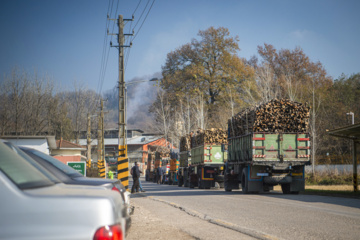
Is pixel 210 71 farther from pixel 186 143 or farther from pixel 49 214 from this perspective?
pixel 49 214

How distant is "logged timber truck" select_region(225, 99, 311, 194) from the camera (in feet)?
67.6

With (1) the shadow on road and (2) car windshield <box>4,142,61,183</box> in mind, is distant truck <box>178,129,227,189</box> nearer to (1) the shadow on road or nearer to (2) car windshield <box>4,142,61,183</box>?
(1) the shadow on road

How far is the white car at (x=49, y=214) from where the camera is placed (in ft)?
8.85

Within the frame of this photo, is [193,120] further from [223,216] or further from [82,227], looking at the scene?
[82,227]

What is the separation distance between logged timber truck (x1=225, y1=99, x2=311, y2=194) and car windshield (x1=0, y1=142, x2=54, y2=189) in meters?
17.7

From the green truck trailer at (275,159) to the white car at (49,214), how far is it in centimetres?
1792

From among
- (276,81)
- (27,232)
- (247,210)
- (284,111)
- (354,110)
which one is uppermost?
(276,81)

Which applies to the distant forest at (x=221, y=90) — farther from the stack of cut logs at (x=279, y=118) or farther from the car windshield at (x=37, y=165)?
the car windshield at (x=37, y=165)

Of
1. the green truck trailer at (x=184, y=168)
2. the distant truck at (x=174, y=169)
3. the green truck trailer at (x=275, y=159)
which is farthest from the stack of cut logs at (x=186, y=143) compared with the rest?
the green truck trailer at (x=275, y=159)

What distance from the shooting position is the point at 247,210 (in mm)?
13547

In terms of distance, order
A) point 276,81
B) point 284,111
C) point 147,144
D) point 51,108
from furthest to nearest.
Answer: point 147,144 → point 51,108 → point 276,81 → point 284,111

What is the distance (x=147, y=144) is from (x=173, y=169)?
60.7 m

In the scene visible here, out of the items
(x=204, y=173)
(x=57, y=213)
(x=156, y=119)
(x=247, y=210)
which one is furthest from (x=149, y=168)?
(x=57, y=213)

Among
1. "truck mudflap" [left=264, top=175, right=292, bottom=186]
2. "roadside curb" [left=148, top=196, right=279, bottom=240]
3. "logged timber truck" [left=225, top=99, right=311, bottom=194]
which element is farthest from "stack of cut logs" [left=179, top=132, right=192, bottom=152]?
"roadside curb" [left=148, top=196, right=279, bottom=240]
